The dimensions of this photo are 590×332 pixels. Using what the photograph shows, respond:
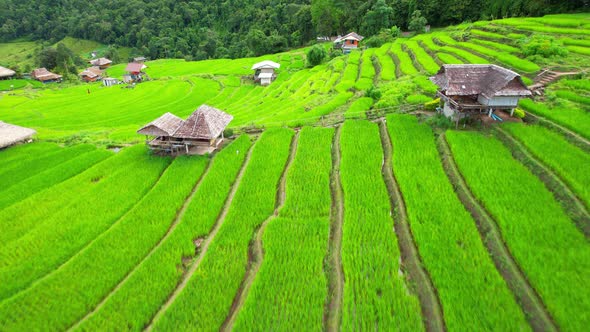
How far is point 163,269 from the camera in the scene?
12.2 metres

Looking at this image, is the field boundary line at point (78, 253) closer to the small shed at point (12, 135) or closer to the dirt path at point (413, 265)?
the dirt path at point (413, 265)

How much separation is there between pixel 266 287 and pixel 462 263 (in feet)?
22.7

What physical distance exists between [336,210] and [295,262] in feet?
12.2

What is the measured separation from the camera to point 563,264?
408 inches

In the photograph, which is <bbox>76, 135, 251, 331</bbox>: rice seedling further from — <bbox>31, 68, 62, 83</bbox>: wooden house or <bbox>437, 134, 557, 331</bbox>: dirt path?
<bbox>31, 68, 62, 83</bbox>: wooden house

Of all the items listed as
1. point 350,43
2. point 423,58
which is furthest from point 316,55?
point 423,58

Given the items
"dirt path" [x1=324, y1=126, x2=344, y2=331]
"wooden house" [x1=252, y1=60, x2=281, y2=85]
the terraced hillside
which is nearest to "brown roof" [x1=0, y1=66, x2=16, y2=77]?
the terraced hillside

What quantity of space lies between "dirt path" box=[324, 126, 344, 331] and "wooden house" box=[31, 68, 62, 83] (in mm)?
70673

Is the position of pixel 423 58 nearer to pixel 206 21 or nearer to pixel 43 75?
pixel 43 75

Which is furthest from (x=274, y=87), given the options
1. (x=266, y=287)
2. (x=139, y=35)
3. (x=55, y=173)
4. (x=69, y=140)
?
(x=139, y=35)

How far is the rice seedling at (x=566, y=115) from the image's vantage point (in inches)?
645

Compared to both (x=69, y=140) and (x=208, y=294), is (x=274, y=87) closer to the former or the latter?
(x=69, y=140)

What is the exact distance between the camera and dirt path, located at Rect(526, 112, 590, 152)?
15.4 m

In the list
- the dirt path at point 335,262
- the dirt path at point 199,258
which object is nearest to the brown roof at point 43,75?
the dirt path at point 199,258
